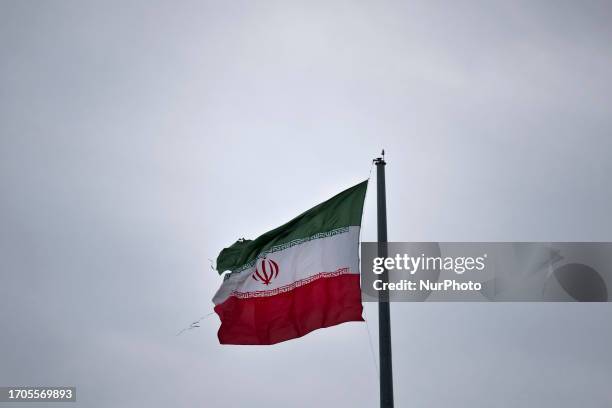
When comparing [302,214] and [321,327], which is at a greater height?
[302,214]

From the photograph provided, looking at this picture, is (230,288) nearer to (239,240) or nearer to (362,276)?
(239,240)

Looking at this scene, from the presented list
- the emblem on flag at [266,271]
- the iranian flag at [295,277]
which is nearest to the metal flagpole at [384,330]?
the iranian flag at [295,277]

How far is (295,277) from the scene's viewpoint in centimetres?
1766

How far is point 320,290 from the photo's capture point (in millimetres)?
16766

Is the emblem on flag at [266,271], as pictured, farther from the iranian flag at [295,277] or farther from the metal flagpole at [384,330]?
the metal flagpole at [384,330]

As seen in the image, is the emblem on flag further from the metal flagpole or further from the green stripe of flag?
the metal flagpole

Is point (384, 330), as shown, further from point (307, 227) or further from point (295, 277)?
point (307, 227)

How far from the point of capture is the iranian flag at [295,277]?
53.8 ft

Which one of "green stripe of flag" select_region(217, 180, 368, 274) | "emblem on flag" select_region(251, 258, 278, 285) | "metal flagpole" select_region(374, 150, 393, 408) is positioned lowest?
"metal flagpole" select_region(374, 150, 393, 408)

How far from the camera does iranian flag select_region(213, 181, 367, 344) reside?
1641 cm

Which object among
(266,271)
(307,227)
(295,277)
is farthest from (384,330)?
(266,271)

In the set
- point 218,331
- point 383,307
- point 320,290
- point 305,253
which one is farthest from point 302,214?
point 383,307

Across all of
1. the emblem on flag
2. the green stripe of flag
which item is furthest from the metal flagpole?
the emblem on flag

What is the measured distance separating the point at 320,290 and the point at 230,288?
330 cm
